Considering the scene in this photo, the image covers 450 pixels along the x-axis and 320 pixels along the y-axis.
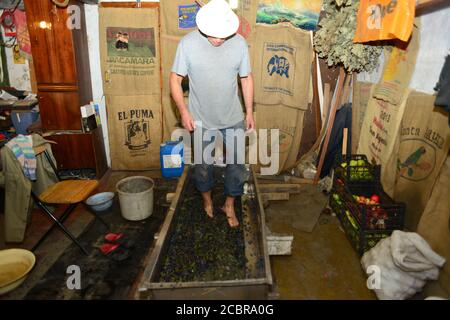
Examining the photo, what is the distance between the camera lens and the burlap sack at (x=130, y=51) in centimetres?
440

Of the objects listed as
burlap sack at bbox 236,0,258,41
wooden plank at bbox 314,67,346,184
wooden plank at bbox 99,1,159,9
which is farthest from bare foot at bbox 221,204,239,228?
wooden plank at bbox 99,1,159,9

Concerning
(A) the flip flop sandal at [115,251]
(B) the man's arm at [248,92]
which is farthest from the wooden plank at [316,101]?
(A) the flip flop sandal at [115,251]

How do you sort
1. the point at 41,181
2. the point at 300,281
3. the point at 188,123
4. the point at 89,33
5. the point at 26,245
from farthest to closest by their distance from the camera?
the point at 89,33 → the point at 41,181 → the point at 26,245 → the point at 188,123 → the point at 300,281

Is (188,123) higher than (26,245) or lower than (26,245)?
higher

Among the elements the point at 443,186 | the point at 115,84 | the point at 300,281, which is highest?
the point at 115,84

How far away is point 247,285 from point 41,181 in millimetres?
2793

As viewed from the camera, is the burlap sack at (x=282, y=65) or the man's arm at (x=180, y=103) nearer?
the man's arm at (x=180, y=103)

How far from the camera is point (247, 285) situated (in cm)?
212

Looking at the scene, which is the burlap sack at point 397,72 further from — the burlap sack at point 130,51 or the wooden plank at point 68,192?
the wooden plank at point 68,192

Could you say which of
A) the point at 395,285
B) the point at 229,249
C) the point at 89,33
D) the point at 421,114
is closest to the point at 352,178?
the point at 421,114

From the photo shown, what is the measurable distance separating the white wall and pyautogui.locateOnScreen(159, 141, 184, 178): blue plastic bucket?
3226mm

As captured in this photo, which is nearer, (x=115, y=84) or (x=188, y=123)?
(x=188, y=123)

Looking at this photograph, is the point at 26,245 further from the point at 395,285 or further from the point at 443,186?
the point at 443,186

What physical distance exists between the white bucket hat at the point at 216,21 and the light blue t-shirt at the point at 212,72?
0.13 metres
